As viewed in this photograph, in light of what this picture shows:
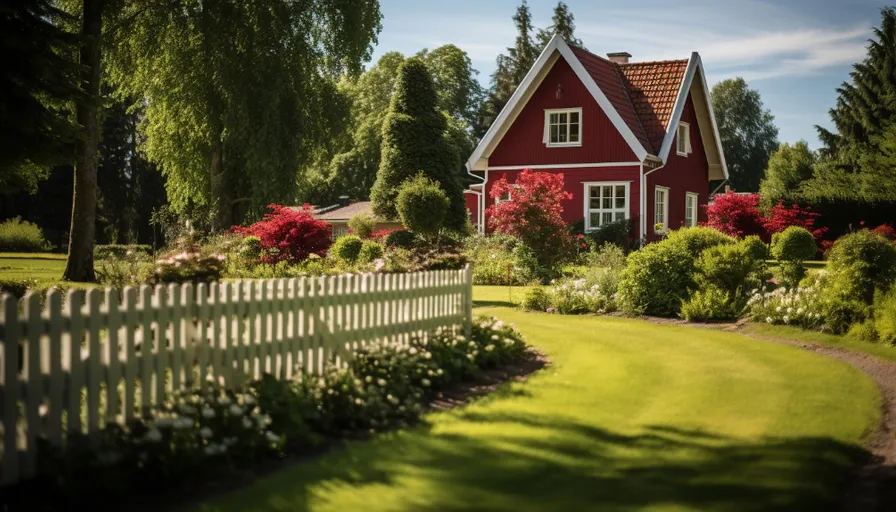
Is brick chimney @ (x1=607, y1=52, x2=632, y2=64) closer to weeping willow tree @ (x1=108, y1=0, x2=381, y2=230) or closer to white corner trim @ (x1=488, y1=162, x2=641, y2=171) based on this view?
white corner trim @ (x1=488, y1=162, x2=641, y2=171)

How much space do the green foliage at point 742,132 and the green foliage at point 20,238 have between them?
62.9 metres

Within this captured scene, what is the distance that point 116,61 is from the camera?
2638 cm

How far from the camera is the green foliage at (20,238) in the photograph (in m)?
41.2

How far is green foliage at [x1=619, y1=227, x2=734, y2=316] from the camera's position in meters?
14.9

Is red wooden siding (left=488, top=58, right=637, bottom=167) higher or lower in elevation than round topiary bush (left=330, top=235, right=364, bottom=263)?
higher

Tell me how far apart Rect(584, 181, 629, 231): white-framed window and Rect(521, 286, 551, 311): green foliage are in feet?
41.6

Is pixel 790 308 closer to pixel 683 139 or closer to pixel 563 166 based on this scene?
pixel 563 166

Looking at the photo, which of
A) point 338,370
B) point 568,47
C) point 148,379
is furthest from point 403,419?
point 568,47

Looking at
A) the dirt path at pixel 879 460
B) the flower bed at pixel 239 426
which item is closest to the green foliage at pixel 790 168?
the dirt path at pixel 879 460

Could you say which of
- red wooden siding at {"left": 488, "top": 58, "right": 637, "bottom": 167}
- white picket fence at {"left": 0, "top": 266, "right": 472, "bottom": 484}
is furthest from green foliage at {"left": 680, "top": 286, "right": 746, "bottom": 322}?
red wooden siding at {"left": 488, "top": 58, "right": 637, "bottom": 167}

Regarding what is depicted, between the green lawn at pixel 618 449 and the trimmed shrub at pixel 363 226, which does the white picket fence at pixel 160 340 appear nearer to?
the green lawn at pixel 618 449

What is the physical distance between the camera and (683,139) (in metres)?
32.1

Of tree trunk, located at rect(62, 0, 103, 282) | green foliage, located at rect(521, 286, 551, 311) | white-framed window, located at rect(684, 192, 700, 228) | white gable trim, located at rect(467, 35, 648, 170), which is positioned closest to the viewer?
green foliage, located at rect(521, 286, 551, 311)

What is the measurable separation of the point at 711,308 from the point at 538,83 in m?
16.5
